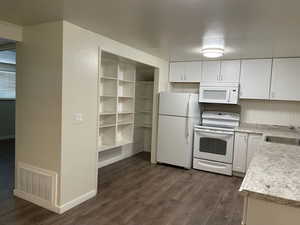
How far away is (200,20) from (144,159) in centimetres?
350

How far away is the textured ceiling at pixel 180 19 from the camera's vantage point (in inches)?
75.3

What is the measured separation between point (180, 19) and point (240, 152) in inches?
112

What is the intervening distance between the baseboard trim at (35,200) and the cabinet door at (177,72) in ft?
11.1

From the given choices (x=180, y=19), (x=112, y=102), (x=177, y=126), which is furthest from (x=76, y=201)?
(x=180, y=19)

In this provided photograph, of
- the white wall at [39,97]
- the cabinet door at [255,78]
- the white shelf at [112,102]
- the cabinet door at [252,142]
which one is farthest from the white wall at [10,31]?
the cabinet door at [252,142]

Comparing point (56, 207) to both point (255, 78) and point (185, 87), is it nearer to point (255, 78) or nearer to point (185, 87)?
point (185, 87)

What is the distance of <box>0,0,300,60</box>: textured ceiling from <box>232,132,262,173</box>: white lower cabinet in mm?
1574

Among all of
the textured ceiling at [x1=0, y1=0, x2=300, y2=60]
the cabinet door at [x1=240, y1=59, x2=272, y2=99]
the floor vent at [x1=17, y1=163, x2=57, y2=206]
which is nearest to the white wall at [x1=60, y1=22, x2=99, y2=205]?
the floor vent at [x1=17, y1=163, x2=57, y2=206]

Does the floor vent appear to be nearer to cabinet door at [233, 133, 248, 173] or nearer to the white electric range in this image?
the white electric range

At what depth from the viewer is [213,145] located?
4.26 meters

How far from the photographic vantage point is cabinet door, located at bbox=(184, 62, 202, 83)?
15.1 ft

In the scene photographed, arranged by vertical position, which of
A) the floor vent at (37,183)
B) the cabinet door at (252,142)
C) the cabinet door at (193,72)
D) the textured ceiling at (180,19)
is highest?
the textured ceiling at (180,19)

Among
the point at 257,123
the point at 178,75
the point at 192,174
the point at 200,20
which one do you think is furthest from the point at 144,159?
the point at 200,20

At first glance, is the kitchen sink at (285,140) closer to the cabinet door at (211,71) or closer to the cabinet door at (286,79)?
the cabinet door at (286,79)
